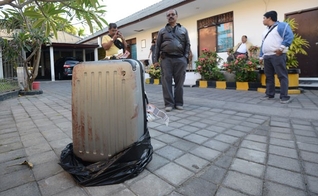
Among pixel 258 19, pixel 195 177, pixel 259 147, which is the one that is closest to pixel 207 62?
pixel 258 19

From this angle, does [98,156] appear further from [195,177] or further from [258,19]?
[258,19]

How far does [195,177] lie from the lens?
1.40 meters

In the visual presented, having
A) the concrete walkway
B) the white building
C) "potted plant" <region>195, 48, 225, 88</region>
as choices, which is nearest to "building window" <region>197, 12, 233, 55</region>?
the white building

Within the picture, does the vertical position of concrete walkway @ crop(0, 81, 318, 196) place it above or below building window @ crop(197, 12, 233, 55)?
below

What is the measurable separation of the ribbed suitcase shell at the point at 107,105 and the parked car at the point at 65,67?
12.0 meters

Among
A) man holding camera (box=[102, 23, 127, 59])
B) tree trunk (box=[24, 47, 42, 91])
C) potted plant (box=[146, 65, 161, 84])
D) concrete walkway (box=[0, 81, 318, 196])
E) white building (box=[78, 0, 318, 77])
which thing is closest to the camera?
concrete walkway (box=[0, 81, 318, 196])

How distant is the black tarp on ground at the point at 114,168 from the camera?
1313 millimetres

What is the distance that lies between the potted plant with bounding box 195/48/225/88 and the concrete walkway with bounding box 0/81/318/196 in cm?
387

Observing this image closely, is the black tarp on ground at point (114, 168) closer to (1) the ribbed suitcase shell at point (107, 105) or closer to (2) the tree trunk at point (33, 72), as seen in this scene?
(1) the ribbed suitcase shell at point (107, 105)

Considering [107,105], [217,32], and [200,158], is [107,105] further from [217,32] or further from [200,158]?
[217,32]

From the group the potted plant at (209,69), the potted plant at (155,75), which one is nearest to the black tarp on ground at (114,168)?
the potted plant at (209,69)

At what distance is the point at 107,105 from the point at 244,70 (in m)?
5.26

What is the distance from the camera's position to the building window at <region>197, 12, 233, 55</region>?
288 inches

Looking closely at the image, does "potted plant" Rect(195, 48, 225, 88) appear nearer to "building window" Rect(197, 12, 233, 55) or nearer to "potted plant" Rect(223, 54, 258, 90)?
"potted plant" Rect(223, 54, 258, 90)
